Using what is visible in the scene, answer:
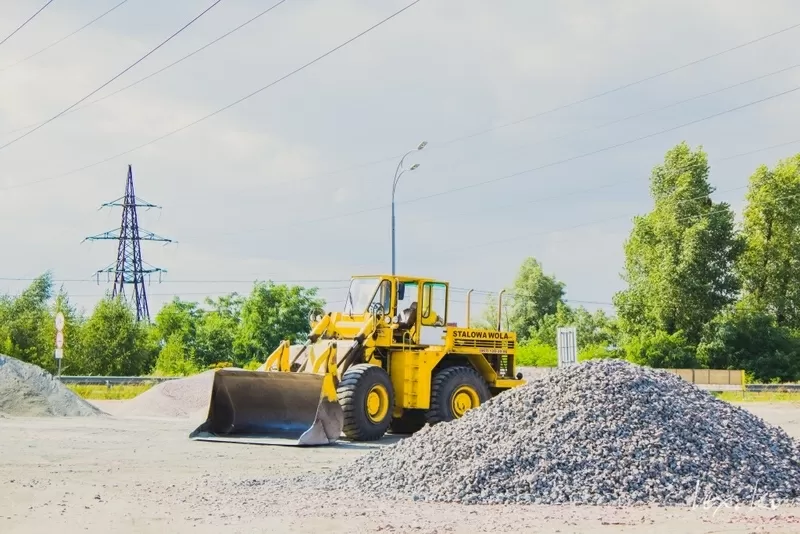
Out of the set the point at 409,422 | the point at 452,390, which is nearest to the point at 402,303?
the point at 452,390

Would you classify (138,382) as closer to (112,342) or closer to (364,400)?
(112,342)

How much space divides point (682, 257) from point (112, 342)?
2815 cm

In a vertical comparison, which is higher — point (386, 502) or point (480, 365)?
point (480, 365)

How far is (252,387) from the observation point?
16.8m

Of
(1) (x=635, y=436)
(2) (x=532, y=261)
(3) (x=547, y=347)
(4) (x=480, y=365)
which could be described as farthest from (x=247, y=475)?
(2) (x=532, y=261)

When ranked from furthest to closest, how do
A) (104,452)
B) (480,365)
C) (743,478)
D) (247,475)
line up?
(480,365) < (104,452) < (247,475) < (743,478)

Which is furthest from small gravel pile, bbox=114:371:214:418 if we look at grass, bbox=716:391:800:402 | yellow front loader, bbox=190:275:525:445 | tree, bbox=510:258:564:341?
tree, bbox=510:258:564:341

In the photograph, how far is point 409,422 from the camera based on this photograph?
60.7 ft

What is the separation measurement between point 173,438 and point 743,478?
10367mm

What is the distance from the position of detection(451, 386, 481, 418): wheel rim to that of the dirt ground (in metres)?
3.65

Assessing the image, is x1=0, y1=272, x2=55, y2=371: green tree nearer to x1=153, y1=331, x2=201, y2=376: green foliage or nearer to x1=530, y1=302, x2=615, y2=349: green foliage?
x1=153, y1=331, x2=201, y2=376: green foliage

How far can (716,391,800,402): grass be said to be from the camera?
35500mm

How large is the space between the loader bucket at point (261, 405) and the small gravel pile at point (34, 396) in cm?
851

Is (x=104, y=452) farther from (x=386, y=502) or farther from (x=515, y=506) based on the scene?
(x=515, y=506)
